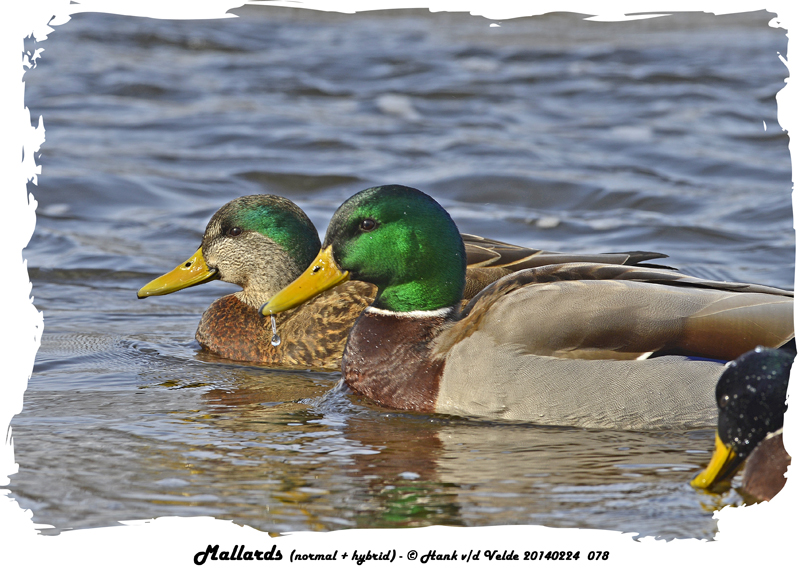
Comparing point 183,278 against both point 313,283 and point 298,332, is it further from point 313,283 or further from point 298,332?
point 313,283

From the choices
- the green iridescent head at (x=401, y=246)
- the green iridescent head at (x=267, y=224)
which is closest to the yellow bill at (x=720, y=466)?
the green iridescent head at (x=401, y=246)

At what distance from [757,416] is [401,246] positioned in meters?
2.20

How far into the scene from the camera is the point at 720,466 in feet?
14.0

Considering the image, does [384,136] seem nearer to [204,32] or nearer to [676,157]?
[676,157]

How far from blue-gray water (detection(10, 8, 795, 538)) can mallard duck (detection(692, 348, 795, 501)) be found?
0.20 m

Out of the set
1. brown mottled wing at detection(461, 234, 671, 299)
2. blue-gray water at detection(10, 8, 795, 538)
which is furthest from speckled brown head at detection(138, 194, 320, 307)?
brown mottled wing at detection(461, 234, 671, 299)

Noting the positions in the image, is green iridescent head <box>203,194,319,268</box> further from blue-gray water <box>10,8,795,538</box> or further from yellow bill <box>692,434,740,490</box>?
yellow bill <box>692,434,740,490</box>

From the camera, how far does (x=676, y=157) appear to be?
1243cm

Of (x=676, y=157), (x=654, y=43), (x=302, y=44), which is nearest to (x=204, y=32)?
(x=302, y=44)

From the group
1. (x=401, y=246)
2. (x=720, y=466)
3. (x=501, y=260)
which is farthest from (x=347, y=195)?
(x=720, y=466)

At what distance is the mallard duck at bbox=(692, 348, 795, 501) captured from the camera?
13.5ft

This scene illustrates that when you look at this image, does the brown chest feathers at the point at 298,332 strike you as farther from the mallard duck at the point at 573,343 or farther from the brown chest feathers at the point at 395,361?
the mallard duck at the point at 573,343

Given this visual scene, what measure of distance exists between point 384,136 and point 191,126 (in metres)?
2.44

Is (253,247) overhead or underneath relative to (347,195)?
overhead
